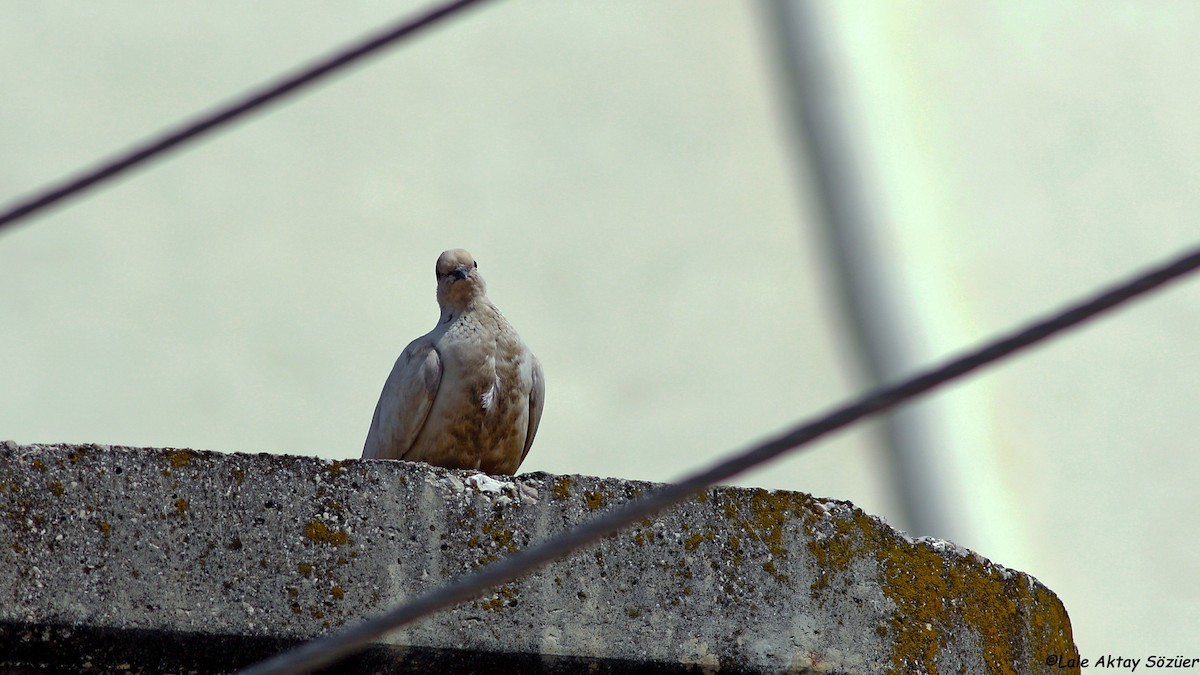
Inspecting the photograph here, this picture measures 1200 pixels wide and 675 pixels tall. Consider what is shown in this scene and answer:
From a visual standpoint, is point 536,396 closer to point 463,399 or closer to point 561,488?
point 463,399

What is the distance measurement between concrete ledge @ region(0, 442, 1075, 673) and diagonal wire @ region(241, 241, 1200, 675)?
1.28 meters

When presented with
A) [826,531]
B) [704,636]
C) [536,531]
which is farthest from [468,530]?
[826,531]

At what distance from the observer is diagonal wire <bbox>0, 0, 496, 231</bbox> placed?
7.43ft

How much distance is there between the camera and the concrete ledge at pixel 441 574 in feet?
10.5

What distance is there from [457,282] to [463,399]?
0.46 m

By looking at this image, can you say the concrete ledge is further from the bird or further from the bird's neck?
the bird's neck

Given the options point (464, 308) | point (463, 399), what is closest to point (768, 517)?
point (463, 399)

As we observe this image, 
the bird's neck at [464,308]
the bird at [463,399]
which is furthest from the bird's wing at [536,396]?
the bird's neck at [464,308]

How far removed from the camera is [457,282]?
4.85m

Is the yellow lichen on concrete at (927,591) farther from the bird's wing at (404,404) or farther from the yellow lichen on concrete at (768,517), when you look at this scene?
the bird's wing at (404,404)

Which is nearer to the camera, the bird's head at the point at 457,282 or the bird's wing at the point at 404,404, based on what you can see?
the bird's wing at the point at 404,404

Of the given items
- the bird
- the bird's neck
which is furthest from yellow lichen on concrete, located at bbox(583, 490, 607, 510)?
the bird's neck

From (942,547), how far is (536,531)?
0.86 metres

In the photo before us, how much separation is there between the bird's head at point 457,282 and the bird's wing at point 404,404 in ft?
0.84
